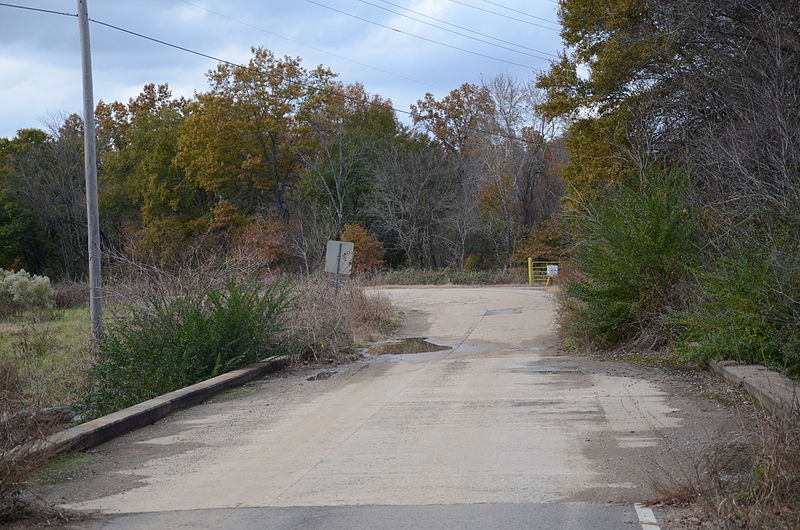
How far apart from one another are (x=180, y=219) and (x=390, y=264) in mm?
14931

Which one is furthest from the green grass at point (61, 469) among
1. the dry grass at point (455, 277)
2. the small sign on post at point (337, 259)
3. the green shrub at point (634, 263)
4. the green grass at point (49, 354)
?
the dry grass at point (455, 277)

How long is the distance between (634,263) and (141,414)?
31.9 feet

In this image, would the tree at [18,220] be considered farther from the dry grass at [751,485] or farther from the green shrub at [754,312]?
the dry grass at [751,485]

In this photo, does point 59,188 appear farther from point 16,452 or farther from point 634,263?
point 16,452

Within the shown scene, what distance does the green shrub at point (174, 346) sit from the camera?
13562 mm

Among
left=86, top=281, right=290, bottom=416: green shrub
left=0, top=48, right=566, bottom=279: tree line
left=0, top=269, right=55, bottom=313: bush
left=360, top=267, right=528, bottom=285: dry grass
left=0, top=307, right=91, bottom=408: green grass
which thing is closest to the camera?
left=86, top=281, right=290, bottom=416: green shrub

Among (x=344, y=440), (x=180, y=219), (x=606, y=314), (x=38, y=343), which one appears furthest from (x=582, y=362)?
(x=180, y=219)

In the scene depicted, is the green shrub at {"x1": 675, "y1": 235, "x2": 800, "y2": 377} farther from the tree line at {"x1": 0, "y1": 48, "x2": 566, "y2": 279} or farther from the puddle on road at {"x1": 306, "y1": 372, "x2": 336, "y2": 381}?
the tree line at {"x1": 0, "y1": 48, "x2": 566, "y2": 279}

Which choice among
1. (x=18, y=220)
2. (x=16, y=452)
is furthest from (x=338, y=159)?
(x=16, y=452)

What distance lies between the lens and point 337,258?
20.4 meters

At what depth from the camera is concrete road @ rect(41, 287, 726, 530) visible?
634cm

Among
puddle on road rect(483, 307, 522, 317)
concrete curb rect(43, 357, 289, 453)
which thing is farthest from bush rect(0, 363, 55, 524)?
puddle on road rect(483, 307, 522, 317)

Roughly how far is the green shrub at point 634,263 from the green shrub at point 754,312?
2891 mm

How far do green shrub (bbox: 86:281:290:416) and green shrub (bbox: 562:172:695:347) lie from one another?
253 inches
